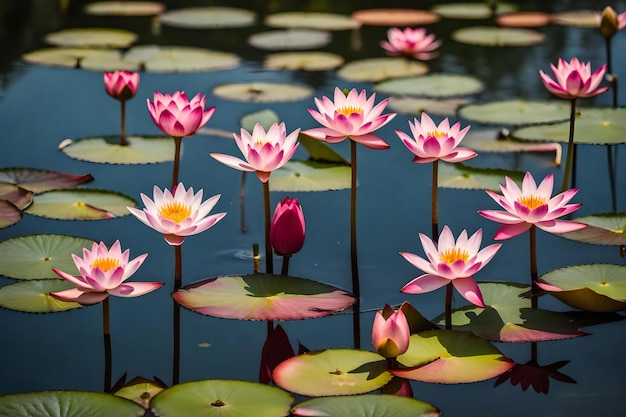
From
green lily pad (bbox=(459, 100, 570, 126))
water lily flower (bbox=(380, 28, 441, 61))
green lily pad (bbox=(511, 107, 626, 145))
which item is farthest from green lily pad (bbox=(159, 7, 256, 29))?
green lily pad (bbox=(511, 107, 626, 145))

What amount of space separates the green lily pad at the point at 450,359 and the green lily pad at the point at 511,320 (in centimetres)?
6

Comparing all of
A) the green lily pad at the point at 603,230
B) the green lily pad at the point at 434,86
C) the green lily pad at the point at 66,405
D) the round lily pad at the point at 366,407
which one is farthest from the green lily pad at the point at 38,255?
the green lily pad at the point at 434,86

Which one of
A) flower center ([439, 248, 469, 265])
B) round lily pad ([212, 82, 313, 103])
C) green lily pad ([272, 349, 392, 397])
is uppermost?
round lily pad ([212, 82, 313, 103])

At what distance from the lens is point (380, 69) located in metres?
3.84

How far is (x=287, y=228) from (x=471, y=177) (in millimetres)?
814

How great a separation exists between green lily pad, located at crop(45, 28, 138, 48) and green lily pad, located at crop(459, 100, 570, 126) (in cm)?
177

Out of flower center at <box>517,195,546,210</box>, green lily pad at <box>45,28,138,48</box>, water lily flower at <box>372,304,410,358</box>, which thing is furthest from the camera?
green lily pad at <box>45,28,138,48</box>

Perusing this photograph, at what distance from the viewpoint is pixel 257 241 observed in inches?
89.0

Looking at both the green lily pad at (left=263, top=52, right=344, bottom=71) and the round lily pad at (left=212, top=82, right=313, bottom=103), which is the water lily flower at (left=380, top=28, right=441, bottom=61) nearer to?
the green lily pad at (left=263, top=52, right=344, bottom=71)

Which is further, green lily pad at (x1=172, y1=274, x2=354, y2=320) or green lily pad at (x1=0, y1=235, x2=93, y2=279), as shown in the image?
green lily pad at (x1=0, y1=235, x2=93, y2=279)

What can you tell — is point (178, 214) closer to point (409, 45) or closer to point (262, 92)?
point (262, 92)

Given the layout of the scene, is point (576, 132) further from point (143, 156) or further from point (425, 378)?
point (425, 378)

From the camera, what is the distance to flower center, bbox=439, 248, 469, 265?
1779 millimetres

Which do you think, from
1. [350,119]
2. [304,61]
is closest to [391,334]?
[350,119]
